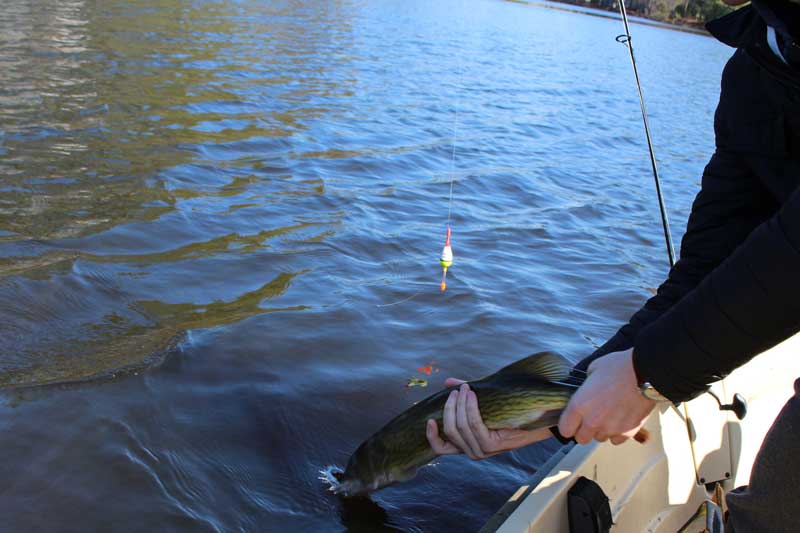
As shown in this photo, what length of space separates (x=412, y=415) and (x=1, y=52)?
11403mm

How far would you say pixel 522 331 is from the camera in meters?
6.04

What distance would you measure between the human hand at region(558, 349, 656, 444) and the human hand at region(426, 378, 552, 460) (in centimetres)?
65

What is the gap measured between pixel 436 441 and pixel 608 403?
113 cm

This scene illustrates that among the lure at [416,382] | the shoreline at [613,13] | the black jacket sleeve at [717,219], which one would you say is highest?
the shoreline at [613,13]

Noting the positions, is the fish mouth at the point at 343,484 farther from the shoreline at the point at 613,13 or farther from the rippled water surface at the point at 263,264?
the shoreline at the point at 613,13

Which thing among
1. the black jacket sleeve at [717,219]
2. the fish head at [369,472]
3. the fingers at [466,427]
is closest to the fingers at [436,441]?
the fingers at [466,427]

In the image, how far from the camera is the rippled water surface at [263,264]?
390cm

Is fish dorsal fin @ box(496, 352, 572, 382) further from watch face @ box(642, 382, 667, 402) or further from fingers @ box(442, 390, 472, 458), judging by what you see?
watch face @ box(642, 382, 667, 402)

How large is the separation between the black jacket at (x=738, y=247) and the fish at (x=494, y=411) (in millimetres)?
293

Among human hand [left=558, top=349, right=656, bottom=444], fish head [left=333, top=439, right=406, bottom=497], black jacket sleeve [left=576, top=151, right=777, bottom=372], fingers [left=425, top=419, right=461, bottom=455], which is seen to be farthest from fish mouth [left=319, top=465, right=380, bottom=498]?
human hand [left=558, top=349, right=656, bottom=444]

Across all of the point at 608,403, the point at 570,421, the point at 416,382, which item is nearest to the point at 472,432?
the point at 570,421

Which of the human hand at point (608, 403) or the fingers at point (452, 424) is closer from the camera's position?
the human hand at point (608, 403)

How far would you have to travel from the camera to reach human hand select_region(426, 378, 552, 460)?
269 centimetres

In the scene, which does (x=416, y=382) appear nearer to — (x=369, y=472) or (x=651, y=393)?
(x=369, y=472)
